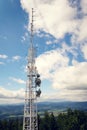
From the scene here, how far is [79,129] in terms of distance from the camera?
12156 centimetres

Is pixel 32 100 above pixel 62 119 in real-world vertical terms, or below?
below

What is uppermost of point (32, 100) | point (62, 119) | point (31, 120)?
point (62, 119)

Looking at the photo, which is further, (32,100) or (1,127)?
(1,127)

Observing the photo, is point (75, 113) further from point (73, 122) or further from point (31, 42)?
point (31, 42)

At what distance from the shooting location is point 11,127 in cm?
12600

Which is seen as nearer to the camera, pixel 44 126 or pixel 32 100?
pixel 32 100

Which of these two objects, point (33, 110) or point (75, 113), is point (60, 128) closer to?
point (75, 113)

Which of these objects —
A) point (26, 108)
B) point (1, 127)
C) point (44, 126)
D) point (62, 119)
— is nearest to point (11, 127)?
point (1, 127)

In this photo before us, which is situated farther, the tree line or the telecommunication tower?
the tree line

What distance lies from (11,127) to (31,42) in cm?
8325

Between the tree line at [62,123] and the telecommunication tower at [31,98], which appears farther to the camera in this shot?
the tree line at [62,123]

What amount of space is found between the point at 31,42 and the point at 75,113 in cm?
8304

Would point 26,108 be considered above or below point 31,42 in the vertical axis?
below

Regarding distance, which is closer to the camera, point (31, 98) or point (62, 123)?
point (31, 98)
